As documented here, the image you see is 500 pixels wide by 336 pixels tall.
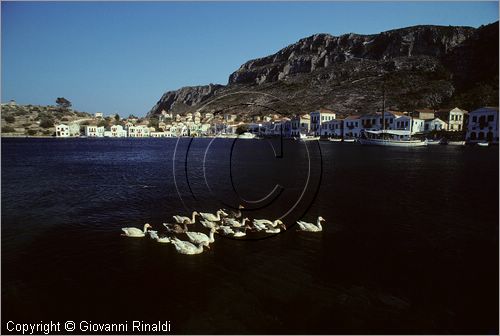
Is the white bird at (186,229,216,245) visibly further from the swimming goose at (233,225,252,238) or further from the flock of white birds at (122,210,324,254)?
the swimming goose at (233,225,252,238)

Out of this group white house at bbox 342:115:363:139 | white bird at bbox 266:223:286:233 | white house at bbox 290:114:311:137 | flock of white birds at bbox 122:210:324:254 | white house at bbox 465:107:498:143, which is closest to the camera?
flock of white birds at bbox 122:210:324:254

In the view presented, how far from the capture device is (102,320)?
1141cm

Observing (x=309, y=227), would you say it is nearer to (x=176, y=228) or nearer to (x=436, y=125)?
(x=176, y=228)

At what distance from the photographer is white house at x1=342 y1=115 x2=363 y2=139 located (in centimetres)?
13538

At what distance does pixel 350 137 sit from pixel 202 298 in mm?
133359

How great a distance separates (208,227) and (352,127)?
421ft

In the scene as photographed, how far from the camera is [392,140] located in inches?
4055

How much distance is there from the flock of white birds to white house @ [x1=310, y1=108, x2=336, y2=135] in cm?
13637

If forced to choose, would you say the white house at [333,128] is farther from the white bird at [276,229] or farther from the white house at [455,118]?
the white bird at [276,229]

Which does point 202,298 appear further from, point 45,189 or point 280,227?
point 45,189

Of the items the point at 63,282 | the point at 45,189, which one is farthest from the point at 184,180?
the point at 63,282

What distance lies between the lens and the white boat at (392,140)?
9962 cm

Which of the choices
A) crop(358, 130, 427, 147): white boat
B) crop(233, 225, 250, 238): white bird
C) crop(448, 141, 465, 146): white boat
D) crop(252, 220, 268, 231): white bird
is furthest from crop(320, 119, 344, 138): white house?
crop(233, 225, 250, 238): white bird

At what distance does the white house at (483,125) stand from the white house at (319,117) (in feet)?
193
